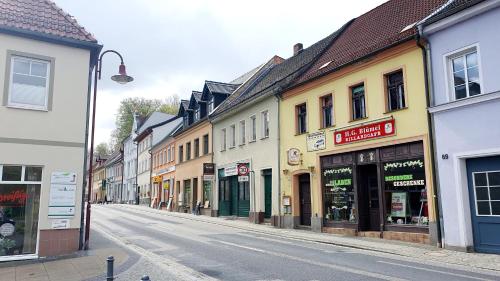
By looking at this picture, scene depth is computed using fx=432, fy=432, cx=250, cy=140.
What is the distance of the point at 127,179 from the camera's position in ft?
207

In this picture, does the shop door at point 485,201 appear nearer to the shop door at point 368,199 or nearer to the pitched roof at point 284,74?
the shop door at point 368,199

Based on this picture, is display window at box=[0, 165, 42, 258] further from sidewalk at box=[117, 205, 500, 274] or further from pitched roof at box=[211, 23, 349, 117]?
pitched roof at box=[211, 23, 349, 117]

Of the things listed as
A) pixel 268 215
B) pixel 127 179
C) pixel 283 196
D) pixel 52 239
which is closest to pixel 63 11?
pixel 52 239

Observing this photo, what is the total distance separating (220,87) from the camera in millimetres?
33719

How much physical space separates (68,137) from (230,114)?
16.2m

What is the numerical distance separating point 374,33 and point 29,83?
46.9ft

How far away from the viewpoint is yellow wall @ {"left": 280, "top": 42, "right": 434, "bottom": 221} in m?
15.2

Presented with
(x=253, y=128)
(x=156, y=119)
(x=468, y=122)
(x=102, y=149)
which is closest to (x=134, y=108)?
(x=156, y=119)

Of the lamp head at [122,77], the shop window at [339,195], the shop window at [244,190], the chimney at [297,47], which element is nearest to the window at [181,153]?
the shop window at [244,190]

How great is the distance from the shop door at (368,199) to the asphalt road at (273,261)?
331cm

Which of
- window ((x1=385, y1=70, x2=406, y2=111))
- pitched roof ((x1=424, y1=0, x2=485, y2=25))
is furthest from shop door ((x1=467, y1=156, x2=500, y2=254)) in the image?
pitched roof ((x1=424, y1=0, x2=485, y2=25))

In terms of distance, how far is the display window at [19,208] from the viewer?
1193 cm

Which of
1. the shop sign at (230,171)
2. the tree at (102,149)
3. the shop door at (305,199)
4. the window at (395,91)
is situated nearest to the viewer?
the window at (395,91)

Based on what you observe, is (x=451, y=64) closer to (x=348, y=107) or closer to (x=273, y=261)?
(x=348, y=107)
